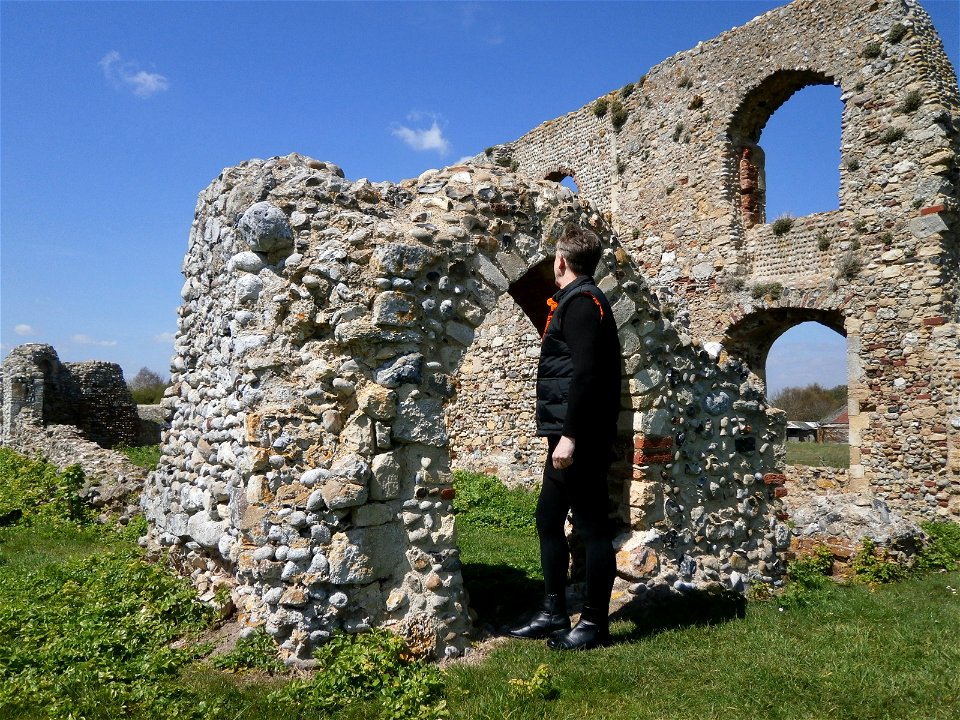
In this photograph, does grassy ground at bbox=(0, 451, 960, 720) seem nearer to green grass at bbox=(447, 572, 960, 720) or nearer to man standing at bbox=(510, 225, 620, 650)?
green grass at bbox=(447, 572, 960, 720)

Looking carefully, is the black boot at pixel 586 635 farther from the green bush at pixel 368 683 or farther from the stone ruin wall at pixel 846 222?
the stone ruin wall at pixel 846 222

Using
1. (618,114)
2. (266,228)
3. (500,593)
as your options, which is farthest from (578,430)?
(618,114)

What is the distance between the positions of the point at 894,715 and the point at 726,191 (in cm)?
1026

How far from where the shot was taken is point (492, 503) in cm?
965

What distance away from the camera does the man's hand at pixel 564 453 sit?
3.69 metres

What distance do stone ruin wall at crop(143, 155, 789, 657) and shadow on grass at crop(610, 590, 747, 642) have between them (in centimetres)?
11

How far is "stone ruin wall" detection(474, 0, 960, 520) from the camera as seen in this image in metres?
9.50

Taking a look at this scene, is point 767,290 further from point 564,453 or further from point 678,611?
point 564,453

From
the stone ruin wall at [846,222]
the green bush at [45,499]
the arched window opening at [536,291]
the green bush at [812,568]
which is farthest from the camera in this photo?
Answer: the stone ruin wall at [846,222]

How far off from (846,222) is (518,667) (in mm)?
9403

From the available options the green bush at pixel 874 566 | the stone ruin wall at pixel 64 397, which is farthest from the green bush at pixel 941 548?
the stone ruin wall at pixel 64 397

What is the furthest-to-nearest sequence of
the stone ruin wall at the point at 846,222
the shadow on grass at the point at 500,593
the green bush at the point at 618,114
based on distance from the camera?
1. the green bush at the point at 618,114
2. the stone ruin wall at the point at 846,222
3. the shadow on grass at the point at 500,593

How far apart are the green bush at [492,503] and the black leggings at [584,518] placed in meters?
4.33

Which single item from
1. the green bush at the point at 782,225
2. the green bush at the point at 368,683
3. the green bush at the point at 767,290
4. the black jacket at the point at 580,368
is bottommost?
the green bush at the point at 368,683
